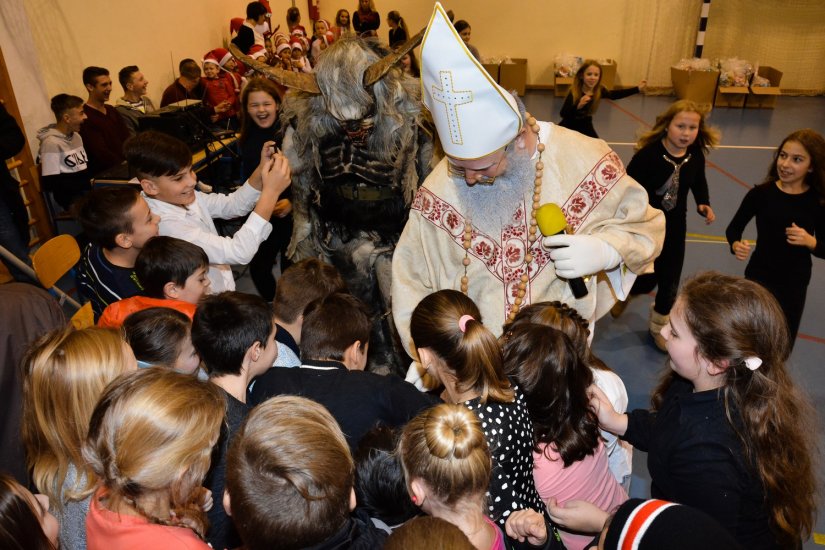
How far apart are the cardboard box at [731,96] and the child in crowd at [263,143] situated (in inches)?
338

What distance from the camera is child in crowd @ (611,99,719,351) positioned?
3.80 metres

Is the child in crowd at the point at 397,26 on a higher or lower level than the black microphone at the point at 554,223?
lower

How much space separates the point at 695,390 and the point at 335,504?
1.08 metres

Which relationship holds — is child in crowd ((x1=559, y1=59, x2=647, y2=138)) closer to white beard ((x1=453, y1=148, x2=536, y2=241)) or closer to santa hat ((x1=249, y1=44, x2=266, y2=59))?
white beard ((x1=453, y1=148, x2=536, y2=241))

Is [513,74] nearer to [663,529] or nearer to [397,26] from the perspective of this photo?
[397,26]

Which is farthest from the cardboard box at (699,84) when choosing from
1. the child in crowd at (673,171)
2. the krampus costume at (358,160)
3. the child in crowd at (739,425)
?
the child in crowd at (739,425)

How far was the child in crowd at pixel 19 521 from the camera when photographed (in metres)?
1.28

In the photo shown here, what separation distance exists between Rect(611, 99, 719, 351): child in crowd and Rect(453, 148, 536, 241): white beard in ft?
5.87

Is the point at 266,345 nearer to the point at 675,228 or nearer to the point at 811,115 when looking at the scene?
the point at 675,228

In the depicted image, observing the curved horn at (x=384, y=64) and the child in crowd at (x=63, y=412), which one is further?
the curved horn at (x=384, y=64)

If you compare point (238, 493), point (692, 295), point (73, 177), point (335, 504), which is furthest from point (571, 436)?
point (73, 177)

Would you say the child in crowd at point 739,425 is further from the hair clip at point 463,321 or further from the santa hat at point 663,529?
the hair clip at point 463,321

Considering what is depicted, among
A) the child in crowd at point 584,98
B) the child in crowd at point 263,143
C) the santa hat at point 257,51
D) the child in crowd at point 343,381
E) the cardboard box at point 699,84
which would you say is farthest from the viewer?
the cardboard box at point 699,84

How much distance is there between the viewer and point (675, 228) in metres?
3.97
